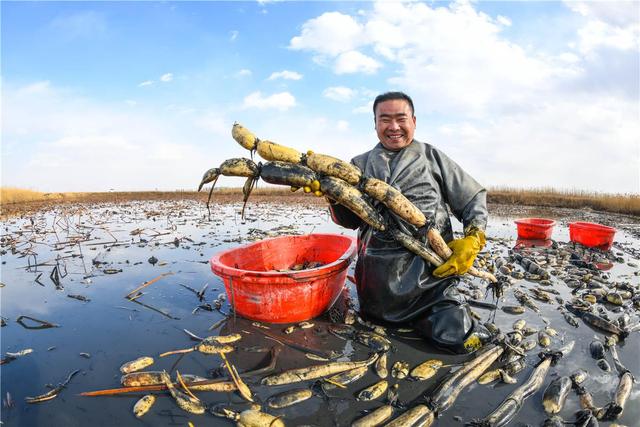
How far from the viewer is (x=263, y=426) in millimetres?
2689

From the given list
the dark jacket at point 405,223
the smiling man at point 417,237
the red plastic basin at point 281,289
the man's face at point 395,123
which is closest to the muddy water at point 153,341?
the red plastic basin at point 281,289

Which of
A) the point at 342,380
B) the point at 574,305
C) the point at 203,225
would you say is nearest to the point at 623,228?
the point at 574,305

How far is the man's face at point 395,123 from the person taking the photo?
14.7 feet

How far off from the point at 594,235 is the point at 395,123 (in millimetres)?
8301

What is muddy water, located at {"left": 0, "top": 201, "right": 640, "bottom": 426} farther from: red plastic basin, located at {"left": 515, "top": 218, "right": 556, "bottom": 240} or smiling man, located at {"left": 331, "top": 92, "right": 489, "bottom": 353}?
red plastic basin, located at {"left": 515, "top": 218, "right": 556, "bottom": 240}

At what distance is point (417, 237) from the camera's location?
4336mm

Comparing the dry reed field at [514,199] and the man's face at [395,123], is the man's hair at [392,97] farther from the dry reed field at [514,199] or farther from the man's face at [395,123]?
the dry reed field at [514,199]

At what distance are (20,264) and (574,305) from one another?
1135cm

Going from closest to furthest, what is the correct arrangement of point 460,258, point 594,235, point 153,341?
point 460,258
point 153,341
point 594,235

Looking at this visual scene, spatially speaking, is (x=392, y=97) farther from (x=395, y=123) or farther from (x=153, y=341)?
(x=153, y=341)

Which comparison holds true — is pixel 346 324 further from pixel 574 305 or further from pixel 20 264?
pixel 20 264

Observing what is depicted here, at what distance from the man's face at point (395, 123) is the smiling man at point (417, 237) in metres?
0.01

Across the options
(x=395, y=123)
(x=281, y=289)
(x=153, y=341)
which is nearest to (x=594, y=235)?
(x=395, y=123)

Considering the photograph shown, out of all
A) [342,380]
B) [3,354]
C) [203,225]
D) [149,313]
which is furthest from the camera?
[203,225]
